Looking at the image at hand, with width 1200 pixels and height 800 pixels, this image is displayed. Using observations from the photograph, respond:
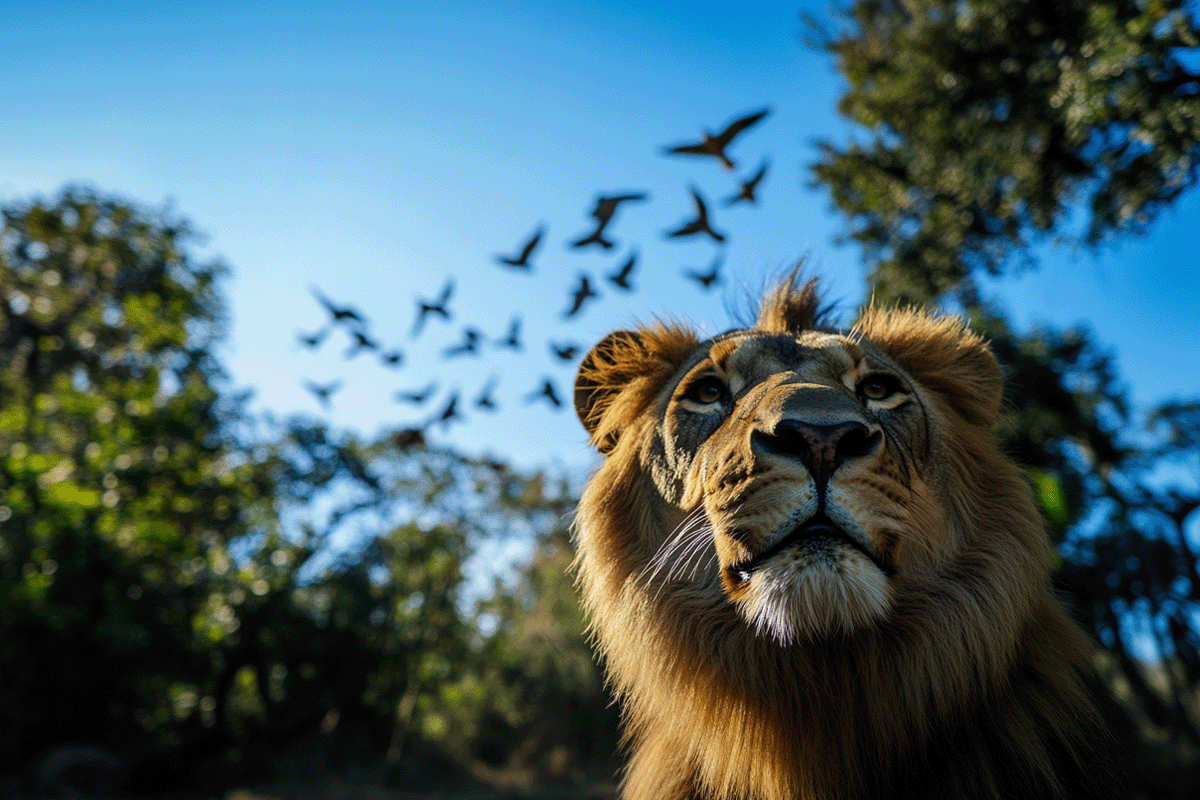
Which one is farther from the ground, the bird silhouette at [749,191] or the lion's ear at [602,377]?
the bird silhouette at [749,191]

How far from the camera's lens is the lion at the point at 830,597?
156 cm

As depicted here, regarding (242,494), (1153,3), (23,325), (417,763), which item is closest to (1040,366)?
(1153,3)

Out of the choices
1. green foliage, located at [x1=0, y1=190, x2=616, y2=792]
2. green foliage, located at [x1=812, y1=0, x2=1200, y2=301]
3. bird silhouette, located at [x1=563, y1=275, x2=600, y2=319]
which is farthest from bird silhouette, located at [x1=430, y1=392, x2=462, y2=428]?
green foliage, located at [x1=0, y1=190, x2=616, y2=792]

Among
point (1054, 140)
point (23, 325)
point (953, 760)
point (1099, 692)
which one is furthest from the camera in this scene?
point (23, 325)

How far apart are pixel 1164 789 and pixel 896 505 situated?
1472cm

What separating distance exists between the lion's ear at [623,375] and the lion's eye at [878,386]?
2.44ft

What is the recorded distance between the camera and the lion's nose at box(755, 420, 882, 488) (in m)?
1.55

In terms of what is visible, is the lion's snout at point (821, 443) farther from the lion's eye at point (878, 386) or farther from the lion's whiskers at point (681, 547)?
the lion's eye at point (878, 386)

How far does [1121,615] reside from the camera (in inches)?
477

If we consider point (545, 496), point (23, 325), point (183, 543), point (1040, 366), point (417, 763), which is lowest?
point (417, 763)

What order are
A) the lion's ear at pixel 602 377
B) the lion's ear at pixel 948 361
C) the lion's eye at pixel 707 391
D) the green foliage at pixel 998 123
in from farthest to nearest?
the green foliage at pixel 998 123, the lion's ear at pixel 602 377, the lion's ear at pixel 948 361, the lion's eye at pixel 707 391

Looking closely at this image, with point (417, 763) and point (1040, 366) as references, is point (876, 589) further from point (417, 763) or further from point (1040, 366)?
point (417, 763)

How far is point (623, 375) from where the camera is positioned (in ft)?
9.03

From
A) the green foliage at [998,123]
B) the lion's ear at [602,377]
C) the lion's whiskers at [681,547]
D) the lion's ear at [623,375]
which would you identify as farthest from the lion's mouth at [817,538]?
the green foliage at [998,123]
